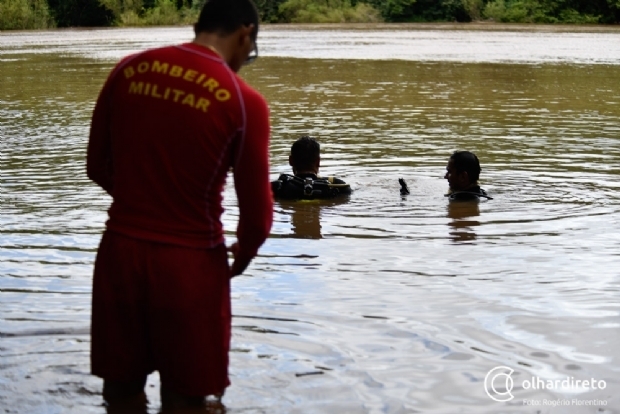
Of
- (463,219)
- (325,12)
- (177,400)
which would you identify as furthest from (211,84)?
(325,12)

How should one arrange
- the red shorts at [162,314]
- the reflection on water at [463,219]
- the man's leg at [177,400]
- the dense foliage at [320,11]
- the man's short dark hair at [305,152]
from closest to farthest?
1. the red shorts at [162,314]
2. the man's leg at [177,400]
3. the reflection on water at [463,219]
4. the man's short dark hair at [305,152]
5. the dense foliage at [320,11]

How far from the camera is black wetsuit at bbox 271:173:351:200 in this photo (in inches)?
380

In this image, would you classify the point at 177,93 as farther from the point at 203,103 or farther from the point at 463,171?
the point at 463,171

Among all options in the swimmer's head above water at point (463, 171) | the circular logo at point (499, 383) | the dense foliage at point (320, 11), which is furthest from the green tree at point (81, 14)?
the circular logo at point (499, 383)

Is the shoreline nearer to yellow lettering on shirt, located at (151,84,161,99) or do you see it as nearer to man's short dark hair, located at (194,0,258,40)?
man's short dark hair, located at (194,0,258,40)

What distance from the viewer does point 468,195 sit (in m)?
9.64

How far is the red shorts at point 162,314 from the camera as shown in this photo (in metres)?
3.60

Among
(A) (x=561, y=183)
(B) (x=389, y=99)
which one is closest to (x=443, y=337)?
(A) (x=561, y=183)

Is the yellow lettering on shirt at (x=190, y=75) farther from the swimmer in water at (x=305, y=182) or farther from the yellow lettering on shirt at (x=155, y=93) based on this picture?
the swimmer in water at (x=305, y=182)

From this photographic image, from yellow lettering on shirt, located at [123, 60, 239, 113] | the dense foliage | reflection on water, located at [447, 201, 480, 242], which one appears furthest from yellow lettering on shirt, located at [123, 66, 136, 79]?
the dense foliage

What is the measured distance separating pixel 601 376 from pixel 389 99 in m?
14.6

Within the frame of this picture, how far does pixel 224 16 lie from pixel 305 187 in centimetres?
601

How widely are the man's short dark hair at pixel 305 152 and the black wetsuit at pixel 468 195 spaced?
1.37m

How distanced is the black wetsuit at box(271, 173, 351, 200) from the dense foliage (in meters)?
55.2
